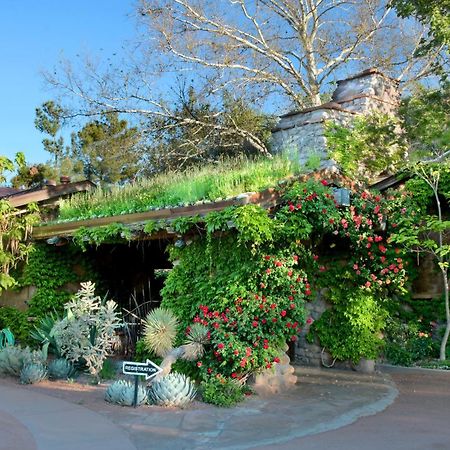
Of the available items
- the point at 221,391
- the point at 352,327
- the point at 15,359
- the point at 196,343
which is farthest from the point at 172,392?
the point at 352,327

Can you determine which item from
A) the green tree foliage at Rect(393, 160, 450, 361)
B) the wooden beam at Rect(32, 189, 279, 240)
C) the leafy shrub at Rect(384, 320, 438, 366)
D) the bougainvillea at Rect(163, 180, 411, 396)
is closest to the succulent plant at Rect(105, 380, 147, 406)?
the bougainvillea at Rect(163, 180, 411, 396)

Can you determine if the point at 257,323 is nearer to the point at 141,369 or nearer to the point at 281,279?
the point at 281,279

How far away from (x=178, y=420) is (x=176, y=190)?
4.87 m

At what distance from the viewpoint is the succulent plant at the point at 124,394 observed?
7.36m

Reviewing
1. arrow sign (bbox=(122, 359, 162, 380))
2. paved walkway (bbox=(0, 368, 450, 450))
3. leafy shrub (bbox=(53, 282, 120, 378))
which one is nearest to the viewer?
paved walkway (bbox=(0, 368, 450, 450))

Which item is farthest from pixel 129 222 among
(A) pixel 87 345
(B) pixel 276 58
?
(B) pixel 276 58

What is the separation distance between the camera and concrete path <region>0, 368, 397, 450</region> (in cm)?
580

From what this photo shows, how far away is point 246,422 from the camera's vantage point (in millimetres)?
6656

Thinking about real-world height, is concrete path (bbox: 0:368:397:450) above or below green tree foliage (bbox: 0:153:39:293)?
below

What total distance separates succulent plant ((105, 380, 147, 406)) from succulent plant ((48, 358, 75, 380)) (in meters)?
2.01

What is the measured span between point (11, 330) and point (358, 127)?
31.6ft

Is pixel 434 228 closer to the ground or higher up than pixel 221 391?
higher up

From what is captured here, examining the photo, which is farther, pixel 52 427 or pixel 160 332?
pixel 160 332

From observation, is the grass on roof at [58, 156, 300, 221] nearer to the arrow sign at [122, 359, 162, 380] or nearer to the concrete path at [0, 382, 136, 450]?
the arrow sign at [122, 359, 162, 380]
